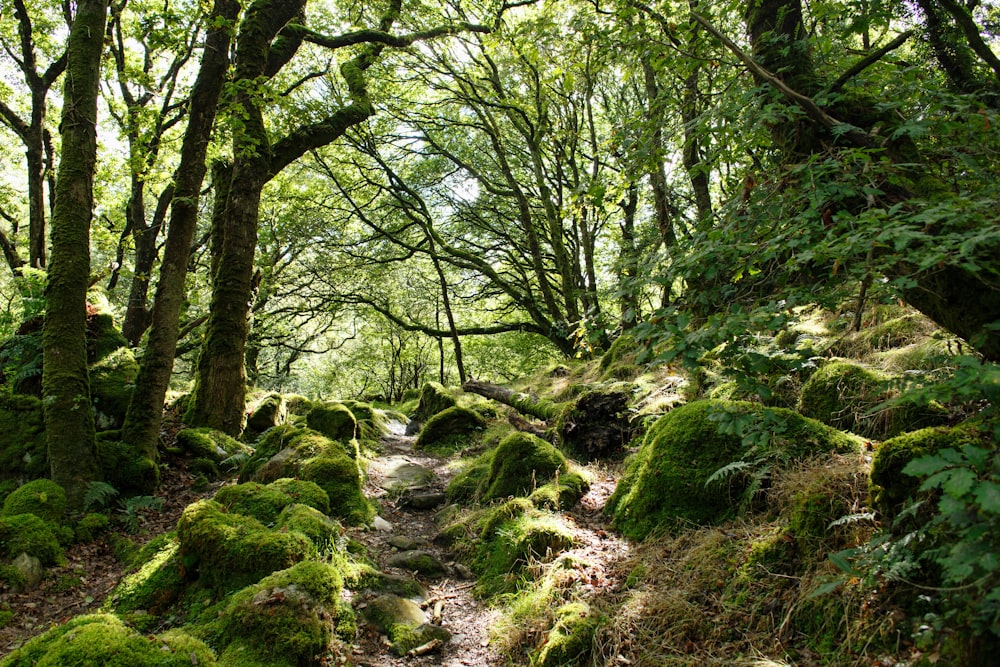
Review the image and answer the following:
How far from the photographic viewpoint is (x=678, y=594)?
340 centimetres

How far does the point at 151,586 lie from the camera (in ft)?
13.0

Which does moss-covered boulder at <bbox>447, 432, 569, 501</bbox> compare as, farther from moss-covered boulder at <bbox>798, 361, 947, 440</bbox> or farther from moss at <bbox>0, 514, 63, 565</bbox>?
moss at <bbox>0, 514, 63, 565</bbox>

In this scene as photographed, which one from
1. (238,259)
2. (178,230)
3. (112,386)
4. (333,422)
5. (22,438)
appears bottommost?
(333,422)

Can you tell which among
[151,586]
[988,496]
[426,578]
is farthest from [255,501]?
[988,496]

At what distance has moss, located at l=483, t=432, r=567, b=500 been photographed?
5.84m

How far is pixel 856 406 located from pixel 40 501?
25.0ft

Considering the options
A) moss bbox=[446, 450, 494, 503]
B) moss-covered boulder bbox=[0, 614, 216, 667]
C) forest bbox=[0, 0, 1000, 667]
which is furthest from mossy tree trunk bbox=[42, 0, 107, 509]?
moss bbox=[446, 450, 494, 503]

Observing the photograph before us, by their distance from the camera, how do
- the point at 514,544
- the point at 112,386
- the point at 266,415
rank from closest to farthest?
1. the point at 514,544
2. the point at 112,386
3. the point at 266,415

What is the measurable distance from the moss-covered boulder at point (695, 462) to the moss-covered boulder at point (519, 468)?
3.19 feet

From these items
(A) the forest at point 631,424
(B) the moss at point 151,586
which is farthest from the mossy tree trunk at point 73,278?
(B) the moss at point 151,586

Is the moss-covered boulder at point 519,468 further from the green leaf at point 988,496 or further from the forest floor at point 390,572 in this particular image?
the green leaf at point 988,496

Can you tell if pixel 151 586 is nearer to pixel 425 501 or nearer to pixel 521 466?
pixel 425 501

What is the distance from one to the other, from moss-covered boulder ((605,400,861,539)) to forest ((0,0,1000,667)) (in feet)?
0.10

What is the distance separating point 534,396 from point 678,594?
7674mm
